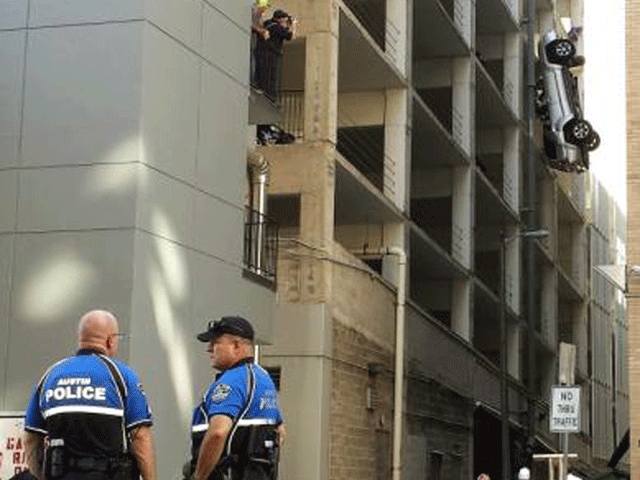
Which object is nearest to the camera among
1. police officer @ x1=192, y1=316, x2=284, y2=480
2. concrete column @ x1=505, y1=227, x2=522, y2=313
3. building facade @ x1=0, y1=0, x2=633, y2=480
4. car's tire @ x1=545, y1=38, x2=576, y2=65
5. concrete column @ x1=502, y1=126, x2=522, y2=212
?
police officer @ x1=192, y1=316, x2=284, y2=480

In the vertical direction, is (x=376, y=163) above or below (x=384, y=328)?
above

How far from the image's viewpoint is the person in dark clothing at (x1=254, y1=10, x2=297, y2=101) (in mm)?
17938

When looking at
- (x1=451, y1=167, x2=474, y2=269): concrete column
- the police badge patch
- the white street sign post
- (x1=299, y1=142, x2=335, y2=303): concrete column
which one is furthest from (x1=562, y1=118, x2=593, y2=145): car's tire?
the police badge patch

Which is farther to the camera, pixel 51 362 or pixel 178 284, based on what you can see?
pixel 178 284

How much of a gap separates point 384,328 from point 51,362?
12.4 m

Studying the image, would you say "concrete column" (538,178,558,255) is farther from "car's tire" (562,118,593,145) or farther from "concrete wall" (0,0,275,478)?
"concrete wall" (0,0,275,478)

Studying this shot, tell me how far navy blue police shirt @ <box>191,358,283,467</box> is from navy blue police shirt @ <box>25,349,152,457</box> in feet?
1.09

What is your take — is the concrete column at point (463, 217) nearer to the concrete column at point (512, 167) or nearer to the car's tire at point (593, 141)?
the concrete column at point (512, 167)

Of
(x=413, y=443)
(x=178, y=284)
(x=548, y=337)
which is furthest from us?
(x=548, y=337)

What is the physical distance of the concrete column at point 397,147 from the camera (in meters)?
26.7

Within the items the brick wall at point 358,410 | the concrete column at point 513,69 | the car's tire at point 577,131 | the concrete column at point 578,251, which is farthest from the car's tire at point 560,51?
the brick wall at point 358,410

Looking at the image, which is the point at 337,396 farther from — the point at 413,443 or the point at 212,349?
the point at 212,349

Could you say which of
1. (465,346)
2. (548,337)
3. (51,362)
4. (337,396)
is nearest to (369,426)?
(337,396)

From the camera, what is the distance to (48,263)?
13.3m
